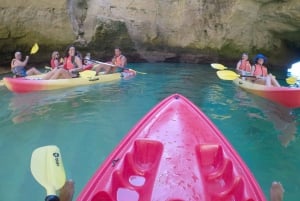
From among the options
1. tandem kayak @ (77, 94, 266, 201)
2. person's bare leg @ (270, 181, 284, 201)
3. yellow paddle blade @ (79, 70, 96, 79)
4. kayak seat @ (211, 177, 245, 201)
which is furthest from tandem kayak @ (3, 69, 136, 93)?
person's bare leg @ (270, 181, 284, 201)

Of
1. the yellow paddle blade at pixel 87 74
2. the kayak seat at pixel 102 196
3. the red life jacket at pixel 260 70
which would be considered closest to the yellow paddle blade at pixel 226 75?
the red life jacket at pixel 260 70

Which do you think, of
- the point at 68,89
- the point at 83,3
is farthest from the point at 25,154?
the point at 83,3

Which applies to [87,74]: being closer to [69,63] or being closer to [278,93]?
[69,63]

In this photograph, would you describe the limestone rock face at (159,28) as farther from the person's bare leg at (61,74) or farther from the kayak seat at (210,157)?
the kayak seat at (210,157)

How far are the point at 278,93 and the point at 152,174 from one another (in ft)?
16.9

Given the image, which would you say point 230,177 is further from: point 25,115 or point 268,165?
point 25,115

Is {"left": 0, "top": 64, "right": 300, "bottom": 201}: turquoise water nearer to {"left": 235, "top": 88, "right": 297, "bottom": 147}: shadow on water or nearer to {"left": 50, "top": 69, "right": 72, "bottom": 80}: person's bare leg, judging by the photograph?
{"left": 235, "top": 88, "right": 297, "bottom": 147}: shadow on water

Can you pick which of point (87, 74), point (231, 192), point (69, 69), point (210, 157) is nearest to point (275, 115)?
point (210, 157)

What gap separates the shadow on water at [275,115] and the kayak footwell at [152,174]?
2940 mm

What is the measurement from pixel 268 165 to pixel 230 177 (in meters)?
2.20

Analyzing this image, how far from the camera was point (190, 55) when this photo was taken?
15188 millimetres

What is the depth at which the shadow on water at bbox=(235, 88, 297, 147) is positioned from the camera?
6.12 meters

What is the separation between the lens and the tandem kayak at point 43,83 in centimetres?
817

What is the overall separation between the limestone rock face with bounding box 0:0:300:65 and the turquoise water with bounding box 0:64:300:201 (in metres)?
4.09
